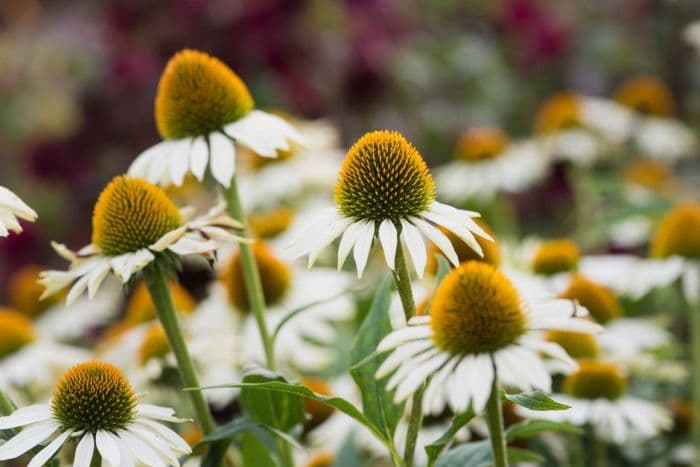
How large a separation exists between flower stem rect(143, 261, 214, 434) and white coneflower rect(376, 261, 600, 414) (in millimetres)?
303

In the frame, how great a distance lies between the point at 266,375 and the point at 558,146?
1.77 metres

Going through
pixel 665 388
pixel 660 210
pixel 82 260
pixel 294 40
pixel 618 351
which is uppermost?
pixel 294 40

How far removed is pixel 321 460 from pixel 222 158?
0.53m

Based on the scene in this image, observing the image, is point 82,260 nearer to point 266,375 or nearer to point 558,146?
point 266,375

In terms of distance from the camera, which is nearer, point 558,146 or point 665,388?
point 665,388

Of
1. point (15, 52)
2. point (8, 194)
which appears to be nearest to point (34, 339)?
point (8, 194)

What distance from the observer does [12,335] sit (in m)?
1.78

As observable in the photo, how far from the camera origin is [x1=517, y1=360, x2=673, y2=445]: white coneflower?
49.9 inches

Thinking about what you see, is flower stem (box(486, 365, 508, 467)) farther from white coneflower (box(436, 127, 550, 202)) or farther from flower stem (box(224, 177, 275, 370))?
white coneflower (box(436, 127, 550, 202))

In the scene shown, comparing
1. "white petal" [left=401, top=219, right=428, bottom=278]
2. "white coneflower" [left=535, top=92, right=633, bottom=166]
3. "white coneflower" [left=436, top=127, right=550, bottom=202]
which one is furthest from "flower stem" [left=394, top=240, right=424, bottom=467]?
"white coneflower" [left=535, top=92, right=633, bottom=166]

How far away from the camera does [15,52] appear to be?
10.9 feet

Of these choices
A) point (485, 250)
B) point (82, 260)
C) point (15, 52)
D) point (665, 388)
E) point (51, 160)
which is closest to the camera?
point (82, 260)

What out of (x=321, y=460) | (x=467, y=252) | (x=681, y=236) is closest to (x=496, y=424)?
(x=467, y=252)

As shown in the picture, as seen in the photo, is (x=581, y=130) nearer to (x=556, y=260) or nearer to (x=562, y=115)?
(x=562, y=115)
